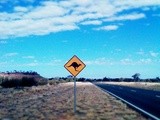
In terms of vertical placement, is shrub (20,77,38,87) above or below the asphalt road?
above

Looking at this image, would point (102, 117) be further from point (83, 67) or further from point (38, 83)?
point (38, 83)

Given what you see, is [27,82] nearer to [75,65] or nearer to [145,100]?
[145,100]

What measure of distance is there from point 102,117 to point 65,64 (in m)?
3.57

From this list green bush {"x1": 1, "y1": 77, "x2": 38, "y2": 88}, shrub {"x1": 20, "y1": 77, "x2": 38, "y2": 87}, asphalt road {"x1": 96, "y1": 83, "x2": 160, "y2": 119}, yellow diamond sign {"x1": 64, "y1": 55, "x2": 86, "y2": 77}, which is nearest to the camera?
yellow diamond sign {"x1": 64, "y1": 55, "x2": 86, "y2": 77}

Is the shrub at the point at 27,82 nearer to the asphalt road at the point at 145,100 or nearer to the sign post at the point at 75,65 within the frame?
the asphalt road at the point at 145,100

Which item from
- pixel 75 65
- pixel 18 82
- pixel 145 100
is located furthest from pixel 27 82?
pixel 75 65

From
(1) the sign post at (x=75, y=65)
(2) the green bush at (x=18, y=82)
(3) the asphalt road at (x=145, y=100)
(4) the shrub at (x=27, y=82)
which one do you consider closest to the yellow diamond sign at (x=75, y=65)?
(1) the sign post at (x=75, y=65)

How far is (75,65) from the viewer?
19.4 m

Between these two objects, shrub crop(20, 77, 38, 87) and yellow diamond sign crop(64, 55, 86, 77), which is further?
shrub crop(20, 77, 38, 87)

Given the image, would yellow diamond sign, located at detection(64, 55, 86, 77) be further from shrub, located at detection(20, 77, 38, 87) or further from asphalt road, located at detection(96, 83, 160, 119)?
shrub, located at detection(20, 77, 38, 87)

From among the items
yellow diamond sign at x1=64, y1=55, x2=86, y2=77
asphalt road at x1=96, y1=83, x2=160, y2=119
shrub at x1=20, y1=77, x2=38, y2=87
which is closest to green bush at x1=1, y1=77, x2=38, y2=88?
shrub at x1=20, y1=77, x2=38, y2=87

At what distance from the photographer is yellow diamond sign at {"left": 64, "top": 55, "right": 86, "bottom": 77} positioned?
63.6ft

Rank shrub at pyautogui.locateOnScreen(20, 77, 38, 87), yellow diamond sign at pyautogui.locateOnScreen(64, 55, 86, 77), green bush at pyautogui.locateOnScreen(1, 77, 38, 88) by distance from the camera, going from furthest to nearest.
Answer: shrub at pyautogui.locateOnScreen(20, 77, 38, 87) < green bush at pyautogui.locateOnScreen(1, 77, 38, 88) < yellow diamond sign at pyautogui.locateOnScreen(64, 55, 86, 77)

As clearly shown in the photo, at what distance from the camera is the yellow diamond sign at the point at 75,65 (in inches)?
763
